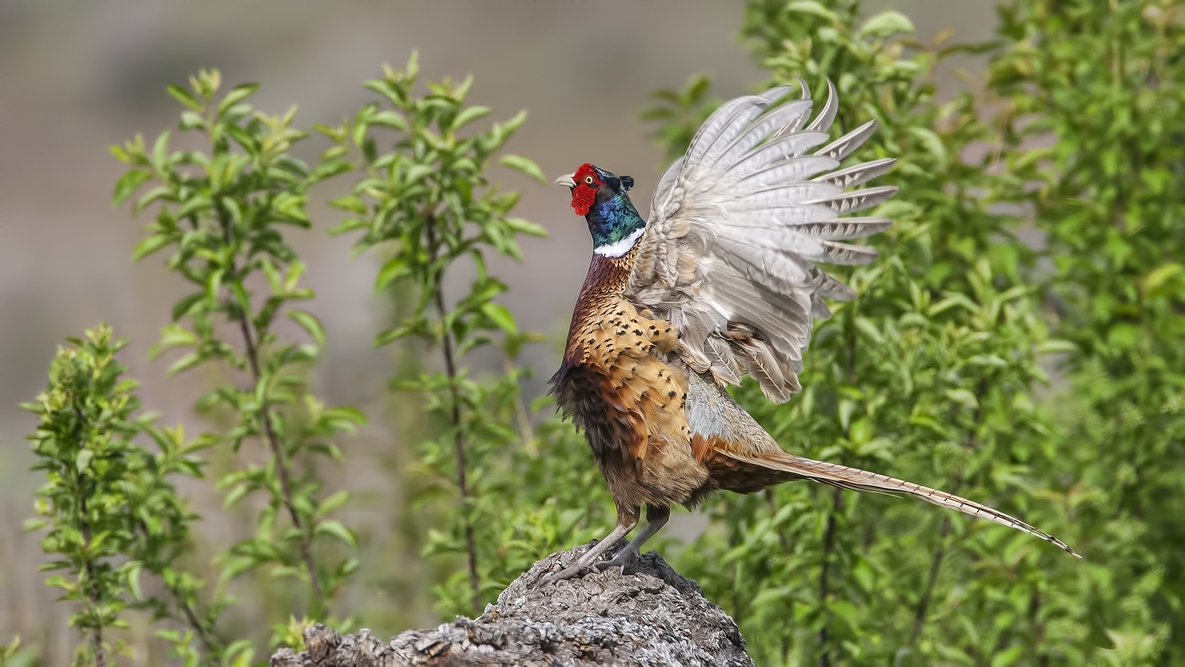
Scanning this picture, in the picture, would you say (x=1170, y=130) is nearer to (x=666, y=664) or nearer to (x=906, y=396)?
(x=906, y=396)

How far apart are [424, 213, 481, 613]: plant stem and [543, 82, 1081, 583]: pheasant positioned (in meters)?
1.25

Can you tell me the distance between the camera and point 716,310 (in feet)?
11.3

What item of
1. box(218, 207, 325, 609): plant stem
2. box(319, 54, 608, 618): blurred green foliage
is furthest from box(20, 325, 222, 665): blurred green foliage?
box(319, 54, 608, 618): blurred green foliage

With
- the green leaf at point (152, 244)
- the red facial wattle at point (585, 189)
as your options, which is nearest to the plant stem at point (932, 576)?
the red facial wattle at point (585, 189)

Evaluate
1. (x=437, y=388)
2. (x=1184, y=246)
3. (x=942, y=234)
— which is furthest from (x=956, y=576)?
(x=437, y=388)

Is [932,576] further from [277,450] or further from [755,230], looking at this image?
[277,450]

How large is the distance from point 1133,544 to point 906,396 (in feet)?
5.95

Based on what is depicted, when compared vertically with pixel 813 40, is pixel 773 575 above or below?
below

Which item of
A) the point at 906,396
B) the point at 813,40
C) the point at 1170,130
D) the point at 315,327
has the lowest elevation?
the point at 906,396

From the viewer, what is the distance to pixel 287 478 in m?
4.78

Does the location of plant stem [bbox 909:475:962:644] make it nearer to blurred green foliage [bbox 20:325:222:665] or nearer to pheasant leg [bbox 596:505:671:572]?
pheasant leg [bbox 596:505:671:572]

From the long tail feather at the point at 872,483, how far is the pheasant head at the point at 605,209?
87 cm

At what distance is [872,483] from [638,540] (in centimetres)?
86

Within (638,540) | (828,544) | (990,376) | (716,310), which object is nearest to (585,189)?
(716,310)
